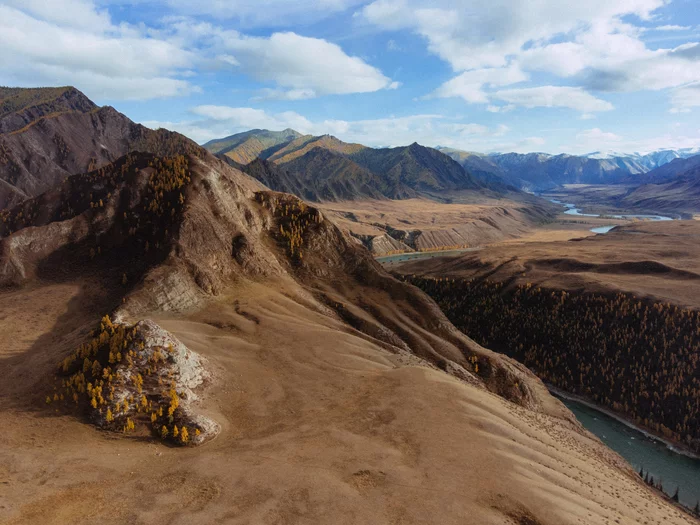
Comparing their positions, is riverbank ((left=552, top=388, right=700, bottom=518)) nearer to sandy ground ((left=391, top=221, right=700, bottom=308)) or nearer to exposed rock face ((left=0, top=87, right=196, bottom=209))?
sandy ground ((left=391, top=221, right=700, bottom=308))

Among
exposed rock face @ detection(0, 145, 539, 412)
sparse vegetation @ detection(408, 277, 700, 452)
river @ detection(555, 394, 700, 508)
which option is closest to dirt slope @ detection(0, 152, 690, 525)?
exposed rock face @ detection(0, 145, 539, 412)

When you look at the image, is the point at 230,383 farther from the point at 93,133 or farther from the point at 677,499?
the point at 93,133

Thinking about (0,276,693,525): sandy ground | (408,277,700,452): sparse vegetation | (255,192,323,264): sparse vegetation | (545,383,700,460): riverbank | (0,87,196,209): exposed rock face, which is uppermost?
(0,87,196,209): exposed rock face

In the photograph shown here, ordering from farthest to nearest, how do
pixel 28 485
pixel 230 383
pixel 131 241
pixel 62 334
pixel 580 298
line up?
pixel 580 298, pixel 131 241, pixel 62 334, pixel 230 383, pixel 28 485

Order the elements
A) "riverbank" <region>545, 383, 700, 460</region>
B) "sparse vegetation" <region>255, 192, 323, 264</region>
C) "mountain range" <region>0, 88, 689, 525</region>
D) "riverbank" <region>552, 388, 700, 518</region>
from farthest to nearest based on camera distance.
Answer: "sparse vegetation" <region>255, 192, 323, 264</region> < "riverbank" <region>545, 383, 700, 460</region> < "riverbank" <region>552, 388, 700, 518</region> < "mountain range" <region>0, 88, 689, 525</region>

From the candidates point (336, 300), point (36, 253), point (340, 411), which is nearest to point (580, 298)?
point (336, 300)

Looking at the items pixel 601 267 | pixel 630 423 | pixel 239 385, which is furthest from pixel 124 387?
pixel 601 267

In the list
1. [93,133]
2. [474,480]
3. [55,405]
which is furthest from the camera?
[93,133]
